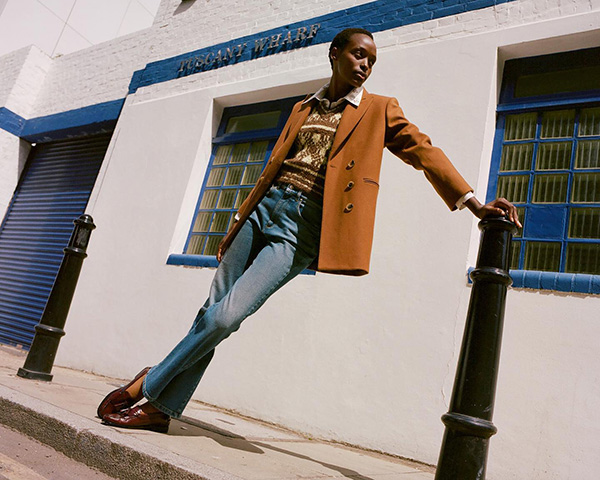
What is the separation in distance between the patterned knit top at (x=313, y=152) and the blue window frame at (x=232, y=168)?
310cm

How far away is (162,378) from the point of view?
225 centimetres

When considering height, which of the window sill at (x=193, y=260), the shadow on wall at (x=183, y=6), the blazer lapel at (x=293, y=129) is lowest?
the window sill at (x=193, y=260)

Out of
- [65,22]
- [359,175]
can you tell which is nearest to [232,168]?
[359,175]

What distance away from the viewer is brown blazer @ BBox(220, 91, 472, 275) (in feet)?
7.22

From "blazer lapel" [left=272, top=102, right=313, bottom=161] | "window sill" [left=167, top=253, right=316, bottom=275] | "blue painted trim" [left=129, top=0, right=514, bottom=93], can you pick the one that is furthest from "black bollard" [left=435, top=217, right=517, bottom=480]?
"window sill" [left=167, top=253, right=316, bottom=275]

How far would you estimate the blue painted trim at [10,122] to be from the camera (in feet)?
28.7

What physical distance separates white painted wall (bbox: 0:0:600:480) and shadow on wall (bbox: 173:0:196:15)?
128cm

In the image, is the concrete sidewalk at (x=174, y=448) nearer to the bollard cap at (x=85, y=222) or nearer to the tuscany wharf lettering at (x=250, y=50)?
the bollard cap at (x=85, y=222)

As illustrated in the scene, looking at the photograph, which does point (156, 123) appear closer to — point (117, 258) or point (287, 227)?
point (117, 258)

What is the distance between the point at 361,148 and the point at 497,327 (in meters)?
0.95

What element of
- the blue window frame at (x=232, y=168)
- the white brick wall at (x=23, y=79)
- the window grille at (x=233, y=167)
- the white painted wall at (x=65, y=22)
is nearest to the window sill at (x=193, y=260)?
the blue window frame at (x=232, y=168)

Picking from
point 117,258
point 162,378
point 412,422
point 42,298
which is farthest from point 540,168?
point 42,298

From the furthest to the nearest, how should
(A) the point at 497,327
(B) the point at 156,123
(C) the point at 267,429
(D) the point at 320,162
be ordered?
1. (B) the point at 156,123
2. (C) the point at 267,429
3. (D) the point at 320,162
4. (A) the point at 497,327

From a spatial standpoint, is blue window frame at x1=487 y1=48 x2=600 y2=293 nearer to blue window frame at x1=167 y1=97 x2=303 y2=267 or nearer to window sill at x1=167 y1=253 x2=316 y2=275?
blue window frame at x1=167 y1=97 x2=303 y2=267
